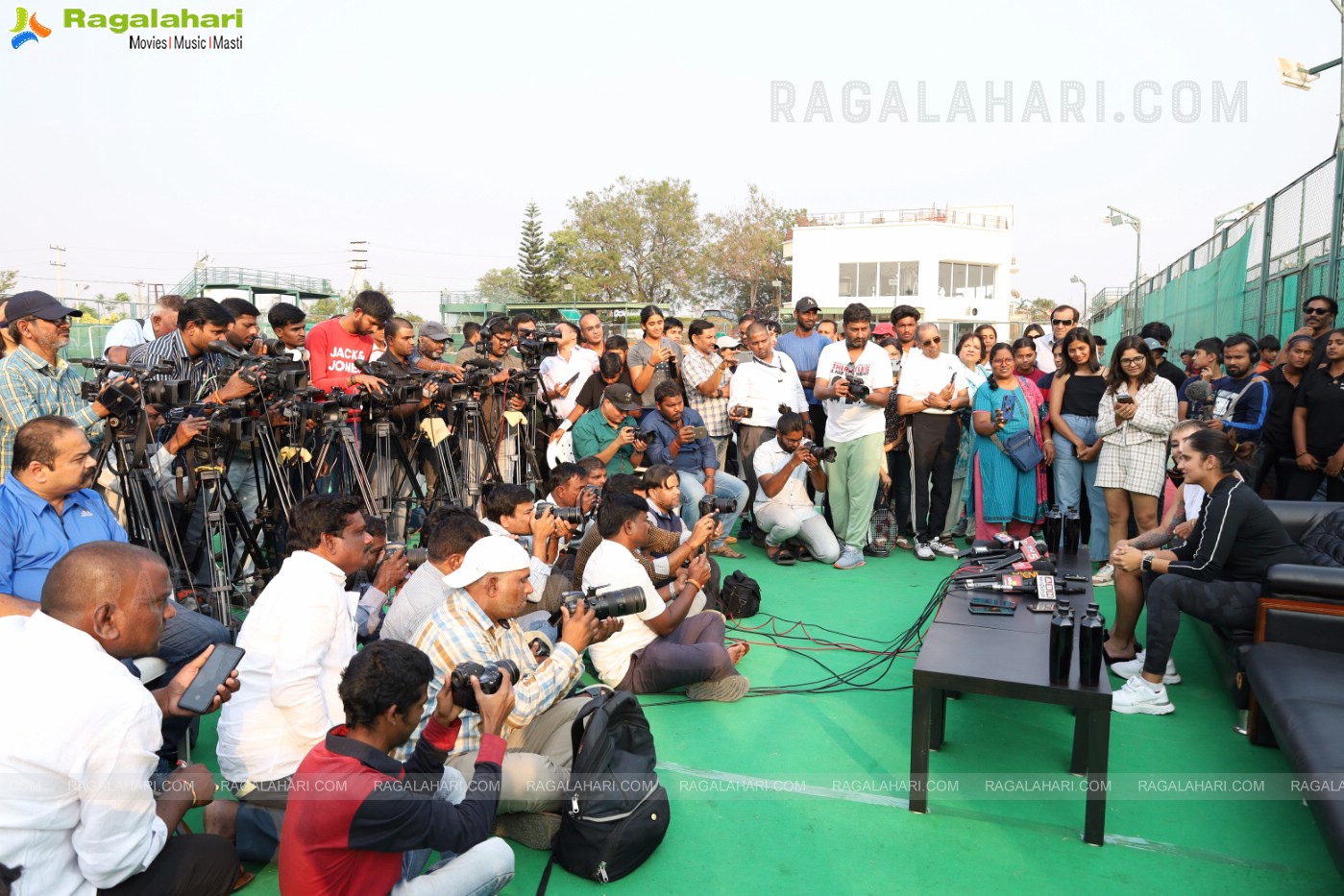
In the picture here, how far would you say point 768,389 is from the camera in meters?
6.05

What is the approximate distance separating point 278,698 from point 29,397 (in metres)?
2.03

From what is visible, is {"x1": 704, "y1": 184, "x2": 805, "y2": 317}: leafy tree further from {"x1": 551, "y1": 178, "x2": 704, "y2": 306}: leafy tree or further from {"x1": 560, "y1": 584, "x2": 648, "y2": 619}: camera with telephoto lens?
{"x1": 560, "y1": 584, "x2": 648, "y2": 619}: camera with telephoto lens

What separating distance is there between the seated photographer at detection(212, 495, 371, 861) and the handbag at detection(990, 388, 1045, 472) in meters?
4.42

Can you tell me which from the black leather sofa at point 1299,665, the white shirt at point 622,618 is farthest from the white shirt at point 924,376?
the white shirt at point 622,618

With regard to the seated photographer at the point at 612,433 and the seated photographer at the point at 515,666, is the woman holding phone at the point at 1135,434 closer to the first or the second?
the seated photographer at the point at 612,433

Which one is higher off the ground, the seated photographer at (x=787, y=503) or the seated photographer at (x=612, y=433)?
the seated photographer at (x=612, y=433)

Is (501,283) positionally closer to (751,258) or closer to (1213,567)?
(751,258)

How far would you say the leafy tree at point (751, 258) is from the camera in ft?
129

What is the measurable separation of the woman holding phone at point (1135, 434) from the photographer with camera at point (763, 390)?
199 centimetres

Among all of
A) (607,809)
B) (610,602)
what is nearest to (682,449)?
(610,602)

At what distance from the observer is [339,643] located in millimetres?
2535

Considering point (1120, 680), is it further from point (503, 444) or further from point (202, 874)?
point (503, 444)

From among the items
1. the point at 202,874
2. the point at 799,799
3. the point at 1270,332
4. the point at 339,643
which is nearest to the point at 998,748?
the point at 799,799

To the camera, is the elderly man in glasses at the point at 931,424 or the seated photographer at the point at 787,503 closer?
the seated photographer at the point at 787,503
